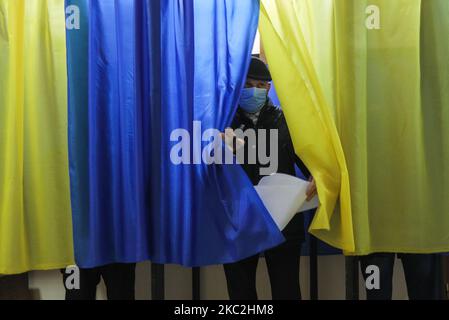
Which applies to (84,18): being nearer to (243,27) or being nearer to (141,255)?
(243,27)

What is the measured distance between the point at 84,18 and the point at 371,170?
143 centimetres

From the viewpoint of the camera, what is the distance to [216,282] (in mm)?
2529

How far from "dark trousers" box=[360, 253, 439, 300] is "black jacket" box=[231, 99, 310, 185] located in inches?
19.9

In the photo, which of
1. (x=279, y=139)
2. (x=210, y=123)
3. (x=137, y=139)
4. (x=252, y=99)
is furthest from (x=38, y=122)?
(x=279, y=139)

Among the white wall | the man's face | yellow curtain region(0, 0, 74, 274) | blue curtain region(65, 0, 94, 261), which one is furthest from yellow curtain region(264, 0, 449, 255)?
yellow curtain region(0, 0, 74, 274)

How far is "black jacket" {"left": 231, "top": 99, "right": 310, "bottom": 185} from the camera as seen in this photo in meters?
1.92

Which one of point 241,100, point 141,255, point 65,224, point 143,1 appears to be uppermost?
point 143,1

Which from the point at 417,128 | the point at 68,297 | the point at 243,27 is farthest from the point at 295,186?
the point at 68,297

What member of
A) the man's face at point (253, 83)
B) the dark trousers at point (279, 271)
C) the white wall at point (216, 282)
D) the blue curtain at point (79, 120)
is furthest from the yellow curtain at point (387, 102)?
the blue curtain at point (79, 120)

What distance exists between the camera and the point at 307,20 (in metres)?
1.89

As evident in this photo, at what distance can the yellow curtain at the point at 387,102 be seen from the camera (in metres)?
1.82

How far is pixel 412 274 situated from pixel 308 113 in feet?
2.85

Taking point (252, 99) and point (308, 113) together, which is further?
point (252, 99)

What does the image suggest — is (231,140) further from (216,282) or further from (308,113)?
(216,282)
